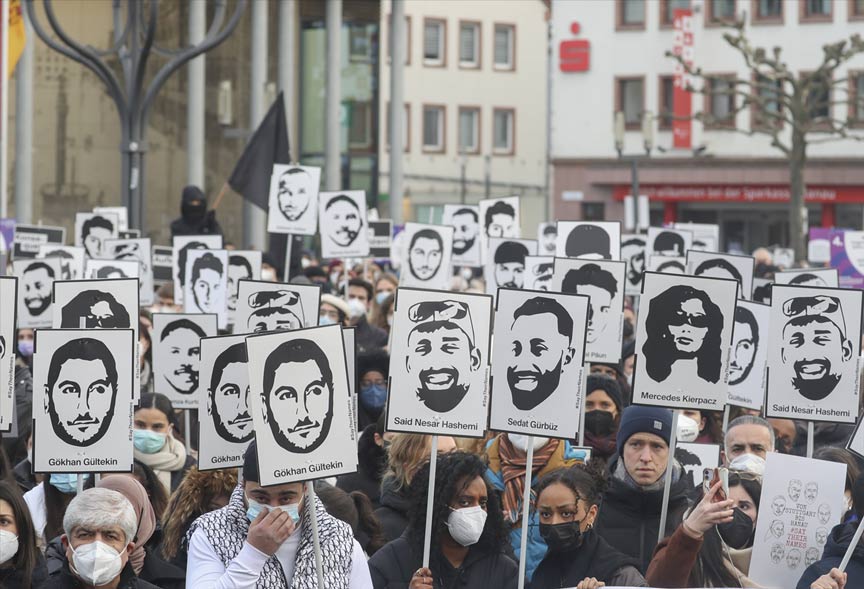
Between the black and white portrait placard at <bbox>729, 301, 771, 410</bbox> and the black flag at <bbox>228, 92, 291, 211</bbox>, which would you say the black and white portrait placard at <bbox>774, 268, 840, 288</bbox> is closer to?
the black and white portrait placard at <bbox>729, 301, 771, 410</bbox>

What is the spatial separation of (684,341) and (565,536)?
214 cm

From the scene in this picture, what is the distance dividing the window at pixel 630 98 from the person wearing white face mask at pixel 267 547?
5146cm

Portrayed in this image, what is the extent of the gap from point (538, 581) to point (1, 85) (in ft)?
70.8

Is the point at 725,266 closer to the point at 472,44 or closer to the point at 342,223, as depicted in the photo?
the point at 342,223

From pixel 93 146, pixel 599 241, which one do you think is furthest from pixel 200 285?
pixel 93 146

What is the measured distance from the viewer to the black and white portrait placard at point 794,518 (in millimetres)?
7164

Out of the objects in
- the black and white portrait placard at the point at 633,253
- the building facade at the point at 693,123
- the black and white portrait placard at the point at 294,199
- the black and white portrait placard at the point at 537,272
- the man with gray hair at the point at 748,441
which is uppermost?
the building facade at the point at 693,123

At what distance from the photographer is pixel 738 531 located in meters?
7.55

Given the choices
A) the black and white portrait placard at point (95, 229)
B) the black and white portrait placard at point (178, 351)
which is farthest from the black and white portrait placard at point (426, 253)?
the black and white portrait placard at point (178, 351)

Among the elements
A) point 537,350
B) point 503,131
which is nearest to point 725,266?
point 537,350

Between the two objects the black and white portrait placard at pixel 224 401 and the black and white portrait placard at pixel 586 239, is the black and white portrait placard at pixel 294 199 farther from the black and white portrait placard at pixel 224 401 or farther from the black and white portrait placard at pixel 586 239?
the black and white portrait placard at pixel 224 401

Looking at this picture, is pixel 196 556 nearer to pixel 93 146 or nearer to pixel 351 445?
pixel 351 445

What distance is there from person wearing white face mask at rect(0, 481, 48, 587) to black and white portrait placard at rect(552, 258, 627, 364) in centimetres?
578

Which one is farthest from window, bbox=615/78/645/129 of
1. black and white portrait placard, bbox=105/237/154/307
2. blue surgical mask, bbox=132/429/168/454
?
blue surgical mask, bbox=132/429/168/454
